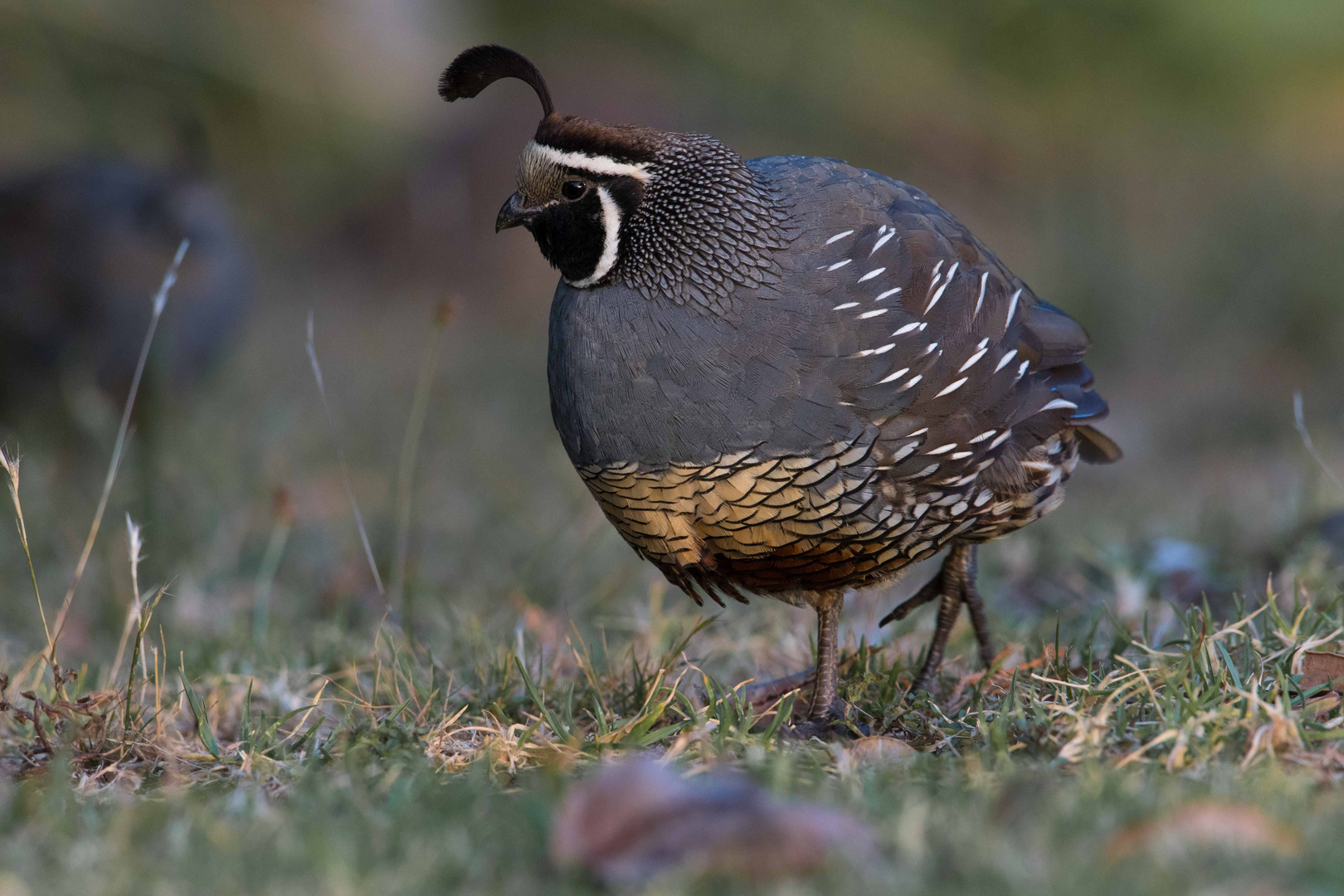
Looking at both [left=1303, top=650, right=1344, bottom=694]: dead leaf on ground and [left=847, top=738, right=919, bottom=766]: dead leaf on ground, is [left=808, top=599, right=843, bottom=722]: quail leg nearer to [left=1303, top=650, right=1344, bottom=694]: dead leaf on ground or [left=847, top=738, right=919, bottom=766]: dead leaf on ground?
[left=847, top=738, right=919, bottom=766]: dead leaf on ground

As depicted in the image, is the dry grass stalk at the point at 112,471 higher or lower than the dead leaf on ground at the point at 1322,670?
higher

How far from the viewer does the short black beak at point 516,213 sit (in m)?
3.00

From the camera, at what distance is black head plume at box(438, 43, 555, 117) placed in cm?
311

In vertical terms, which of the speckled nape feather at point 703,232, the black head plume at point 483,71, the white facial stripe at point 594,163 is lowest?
the speckled nape feather at point 703,232

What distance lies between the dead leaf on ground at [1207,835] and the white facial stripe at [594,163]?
70.4 inches

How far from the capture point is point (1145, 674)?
8.64 feet

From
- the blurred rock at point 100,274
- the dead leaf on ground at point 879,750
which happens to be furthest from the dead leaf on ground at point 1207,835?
the blurred rock at point 100,274

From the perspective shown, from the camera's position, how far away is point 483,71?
3150 mm

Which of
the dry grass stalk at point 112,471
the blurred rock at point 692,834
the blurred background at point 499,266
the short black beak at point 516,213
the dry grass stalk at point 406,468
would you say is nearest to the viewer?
the blurred rock at point 692,834

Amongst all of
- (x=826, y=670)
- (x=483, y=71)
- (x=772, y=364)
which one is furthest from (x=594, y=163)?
(x=826, y=670)

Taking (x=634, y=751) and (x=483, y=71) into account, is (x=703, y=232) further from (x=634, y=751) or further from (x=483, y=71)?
(x=634, y=751)

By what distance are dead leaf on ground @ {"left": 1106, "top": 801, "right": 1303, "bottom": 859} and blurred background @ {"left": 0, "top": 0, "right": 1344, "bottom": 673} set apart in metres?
1.85

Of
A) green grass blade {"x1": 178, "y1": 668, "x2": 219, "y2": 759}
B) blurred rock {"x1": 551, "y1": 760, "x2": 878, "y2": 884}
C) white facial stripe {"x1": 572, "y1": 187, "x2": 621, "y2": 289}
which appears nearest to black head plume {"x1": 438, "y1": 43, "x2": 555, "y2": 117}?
white facial stripe {"x1": 572, "y1": 187, "x2": 621, "y2": 289}

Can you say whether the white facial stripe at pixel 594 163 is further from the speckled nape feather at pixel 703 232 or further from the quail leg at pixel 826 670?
the quail leg at pixel 826 670
